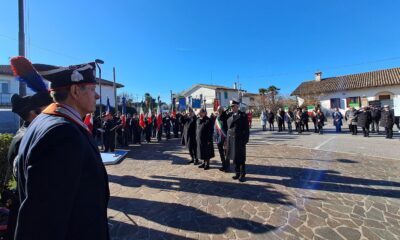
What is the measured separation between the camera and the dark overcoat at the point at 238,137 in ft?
18.9

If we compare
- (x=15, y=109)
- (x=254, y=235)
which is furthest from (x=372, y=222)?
(x=15, y=109)

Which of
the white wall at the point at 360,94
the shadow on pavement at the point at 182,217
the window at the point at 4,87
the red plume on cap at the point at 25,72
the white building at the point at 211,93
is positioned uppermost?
the white building at the point at 211,93

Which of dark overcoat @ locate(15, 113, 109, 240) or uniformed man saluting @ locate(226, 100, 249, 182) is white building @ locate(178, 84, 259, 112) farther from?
dark overcoat @ locate(15, 113, 109, 240)

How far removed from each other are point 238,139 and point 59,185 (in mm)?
4991

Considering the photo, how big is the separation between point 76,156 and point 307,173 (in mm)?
6494

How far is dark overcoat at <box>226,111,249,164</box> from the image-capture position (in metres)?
5.76

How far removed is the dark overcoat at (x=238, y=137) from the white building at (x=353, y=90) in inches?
1200

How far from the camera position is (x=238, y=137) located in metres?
5.80

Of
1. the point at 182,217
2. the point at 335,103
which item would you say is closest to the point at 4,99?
the point at 182,217

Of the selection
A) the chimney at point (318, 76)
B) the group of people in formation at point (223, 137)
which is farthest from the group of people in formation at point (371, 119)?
the chimney at point (318, 76)

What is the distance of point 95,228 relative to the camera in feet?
4.23

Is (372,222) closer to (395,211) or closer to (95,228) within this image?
(395,211)

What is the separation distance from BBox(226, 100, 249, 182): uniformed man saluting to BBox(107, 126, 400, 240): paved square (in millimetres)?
398

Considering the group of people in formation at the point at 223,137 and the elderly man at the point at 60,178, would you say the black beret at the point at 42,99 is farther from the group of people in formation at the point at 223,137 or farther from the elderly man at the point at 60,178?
the group of people in formation at the point at 223,137
